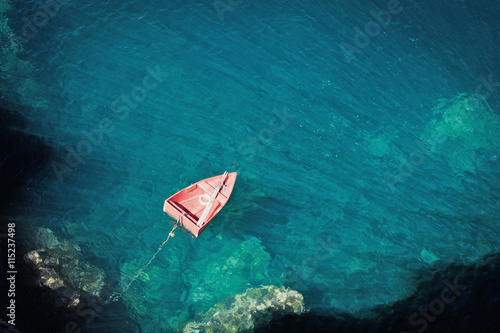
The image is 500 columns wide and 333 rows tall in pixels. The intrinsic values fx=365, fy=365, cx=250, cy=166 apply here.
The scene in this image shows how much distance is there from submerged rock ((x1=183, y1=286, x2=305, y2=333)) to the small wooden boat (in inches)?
157

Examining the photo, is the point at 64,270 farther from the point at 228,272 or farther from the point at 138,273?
the point at 228,272

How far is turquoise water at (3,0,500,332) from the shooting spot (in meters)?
19.4

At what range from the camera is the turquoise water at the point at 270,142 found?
764 inches

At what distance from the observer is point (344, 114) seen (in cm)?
2530

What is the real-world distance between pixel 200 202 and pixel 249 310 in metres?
6.24

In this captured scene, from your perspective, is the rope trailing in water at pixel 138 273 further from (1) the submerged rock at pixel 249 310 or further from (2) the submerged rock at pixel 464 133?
(2) the submerged rock at pixel 464 133

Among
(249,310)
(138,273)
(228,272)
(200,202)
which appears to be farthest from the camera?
(200,202)

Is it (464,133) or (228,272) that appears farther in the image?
(464,133)

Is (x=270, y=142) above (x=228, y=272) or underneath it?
above

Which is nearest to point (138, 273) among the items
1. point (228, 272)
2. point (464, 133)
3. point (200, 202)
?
point (228, 272)

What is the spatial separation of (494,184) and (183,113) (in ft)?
69.0

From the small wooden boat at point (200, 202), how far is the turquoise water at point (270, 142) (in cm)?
87

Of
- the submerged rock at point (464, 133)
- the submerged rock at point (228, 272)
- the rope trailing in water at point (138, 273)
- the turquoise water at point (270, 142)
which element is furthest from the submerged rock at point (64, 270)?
the submerged rock at point (464, 133)

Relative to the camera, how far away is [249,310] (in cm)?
Result: 1839
